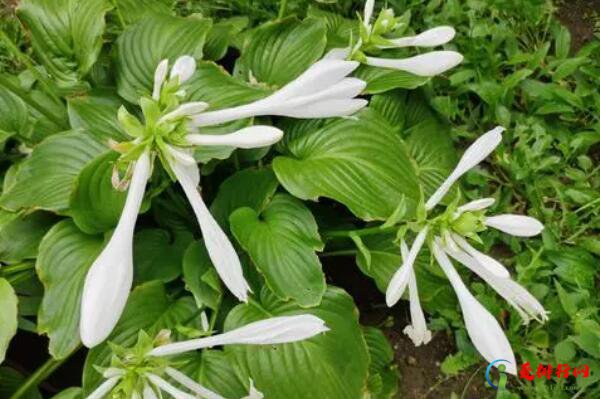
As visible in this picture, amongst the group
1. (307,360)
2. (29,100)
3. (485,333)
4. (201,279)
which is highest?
(29,100)

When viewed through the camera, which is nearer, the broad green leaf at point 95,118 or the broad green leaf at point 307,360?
the broad green leaf at point 307,360

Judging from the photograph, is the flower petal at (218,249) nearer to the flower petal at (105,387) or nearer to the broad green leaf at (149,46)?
the flower petal at (105,387)

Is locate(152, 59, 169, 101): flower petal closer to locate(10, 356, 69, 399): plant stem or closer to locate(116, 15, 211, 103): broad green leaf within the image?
locate(116, 15, 211, 103): broad green leaf

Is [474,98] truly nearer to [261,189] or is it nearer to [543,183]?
[543,183]

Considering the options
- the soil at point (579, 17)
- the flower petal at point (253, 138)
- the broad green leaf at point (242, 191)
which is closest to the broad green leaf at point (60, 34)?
the broad green leaf at point (242, 191)

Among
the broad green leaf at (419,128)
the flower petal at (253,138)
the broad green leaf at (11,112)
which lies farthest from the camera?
the broad green leaf at (419,128)

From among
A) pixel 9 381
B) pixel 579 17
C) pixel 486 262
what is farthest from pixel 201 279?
pixel 579 17

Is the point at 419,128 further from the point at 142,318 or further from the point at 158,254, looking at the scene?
the point at 142,318
